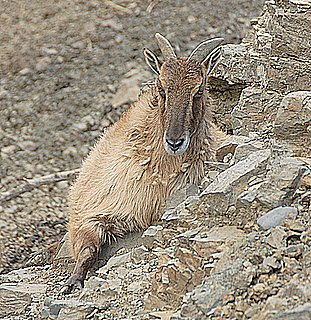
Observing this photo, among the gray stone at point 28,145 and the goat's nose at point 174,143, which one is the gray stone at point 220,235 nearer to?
the goat's nose at point 174,143

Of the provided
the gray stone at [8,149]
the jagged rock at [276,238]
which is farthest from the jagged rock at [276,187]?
the gray stone at [8,149]

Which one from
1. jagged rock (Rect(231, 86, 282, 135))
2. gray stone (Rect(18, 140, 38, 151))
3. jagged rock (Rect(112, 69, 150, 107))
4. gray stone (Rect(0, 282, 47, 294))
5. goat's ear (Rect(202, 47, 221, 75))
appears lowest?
gray stone (Rect(18, 140, 38, 151))

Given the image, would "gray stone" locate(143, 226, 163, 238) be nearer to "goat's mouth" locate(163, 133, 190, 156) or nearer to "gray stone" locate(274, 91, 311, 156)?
"goat's mouth" locate(163, 133, 190, 156)

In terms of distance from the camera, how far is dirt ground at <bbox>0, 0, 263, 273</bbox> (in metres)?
12.8

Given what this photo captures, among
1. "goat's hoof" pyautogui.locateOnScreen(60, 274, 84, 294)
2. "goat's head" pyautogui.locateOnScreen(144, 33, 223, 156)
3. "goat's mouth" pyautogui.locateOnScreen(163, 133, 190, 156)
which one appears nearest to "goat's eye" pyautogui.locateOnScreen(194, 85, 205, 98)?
"goat's head" pyautogui.locateOnScreen(144, 33, 223, 156)

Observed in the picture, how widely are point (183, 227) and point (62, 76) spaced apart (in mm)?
9297

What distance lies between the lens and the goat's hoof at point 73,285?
6.98 m

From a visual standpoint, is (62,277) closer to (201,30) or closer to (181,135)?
(181,135)

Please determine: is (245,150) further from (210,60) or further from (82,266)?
(82,266)

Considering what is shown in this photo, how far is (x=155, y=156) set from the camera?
772cm


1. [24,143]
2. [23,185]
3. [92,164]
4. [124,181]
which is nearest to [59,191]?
[23,185]

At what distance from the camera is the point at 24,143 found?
13.3m

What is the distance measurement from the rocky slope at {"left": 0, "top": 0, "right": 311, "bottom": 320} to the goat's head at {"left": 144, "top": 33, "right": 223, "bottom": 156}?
1.49ft

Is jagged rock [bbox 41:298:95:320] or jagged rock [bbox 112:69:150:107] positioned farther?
jagged rock [bbox 112:69:150:107]
